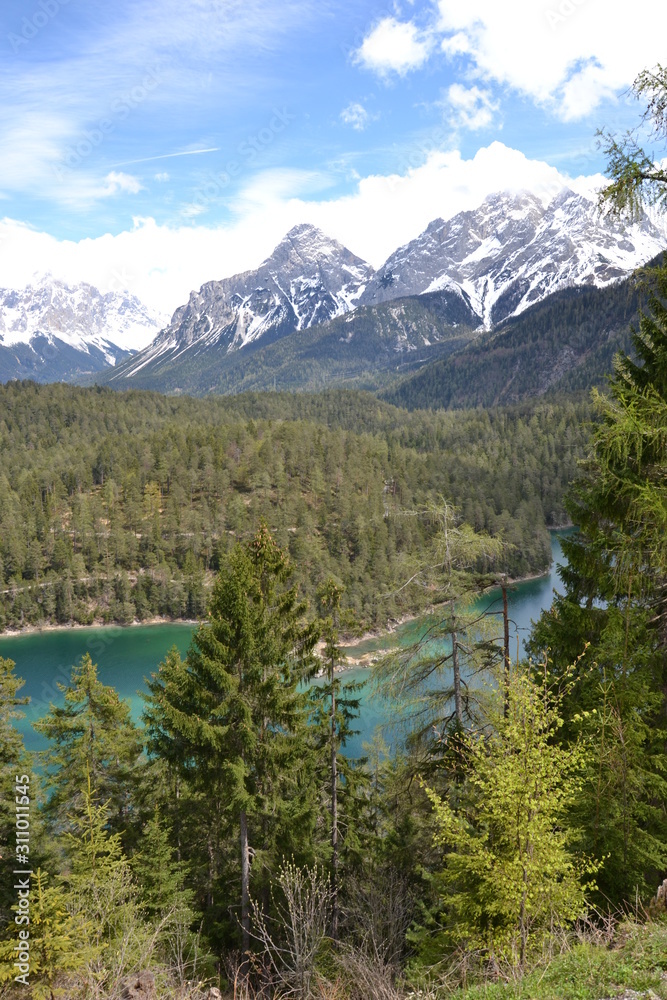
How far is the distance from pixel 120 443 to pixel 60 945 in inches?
4641

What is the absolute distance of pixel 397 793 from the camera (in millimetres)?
15211

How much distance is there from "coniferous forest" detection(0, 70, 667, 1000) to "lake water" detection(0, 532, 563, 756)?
32.3 m

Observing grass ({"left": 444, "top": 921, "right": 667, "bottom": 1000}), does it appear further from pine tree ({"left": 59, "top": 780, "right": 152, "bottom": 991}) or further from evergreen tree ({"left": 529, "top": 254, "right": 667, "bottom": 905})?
pine tree ({"left": 59, "top": 780, "right": 152, "bottom": 991})

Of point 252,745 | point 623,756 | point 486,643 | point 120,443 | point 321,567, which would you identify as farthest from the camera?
point 120,443

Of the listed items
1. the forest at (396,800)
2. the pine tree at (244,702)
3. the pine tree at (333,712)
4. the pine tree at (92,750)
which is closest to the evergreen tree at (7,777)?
the forest at (396,800)

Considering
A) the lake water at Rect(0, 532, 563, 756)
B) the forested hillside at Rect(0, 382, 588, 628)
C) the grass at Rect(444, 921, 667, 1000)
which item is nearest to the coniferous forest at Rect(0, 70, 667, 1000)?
the grass at Rect(444, 921, 667, 1000)

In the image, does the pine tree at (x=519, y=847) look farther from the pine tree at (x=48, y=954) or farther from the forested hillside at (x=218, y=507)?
the forested hillside at (x=218, y=507)

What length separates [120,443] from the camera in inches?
4658

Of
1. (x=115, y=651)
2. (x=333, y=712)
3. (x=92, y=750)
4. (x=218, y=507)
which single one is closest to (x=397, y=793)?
(x=333, y=712)

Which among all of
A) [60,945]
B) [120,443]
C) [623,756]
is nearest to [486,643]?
[623,756]

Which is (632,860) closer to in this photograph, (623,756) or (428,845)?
(623,756)

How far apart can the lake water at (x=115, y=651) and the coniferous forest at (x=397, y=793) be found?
32333 mm

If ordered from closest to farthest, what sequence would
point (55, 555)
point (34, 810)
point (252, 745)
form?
point (252, 745) < point (34, 810) < point (55, 555)

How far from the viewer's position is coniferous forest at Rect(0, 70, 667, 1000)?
7059mm
